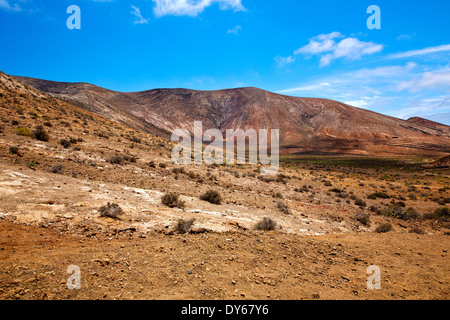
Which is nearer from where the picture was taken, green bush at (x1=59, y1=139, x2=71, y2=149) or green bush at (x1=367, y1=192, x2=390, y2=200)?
green bush at (x1=59, y1=139, x2=71, y2=149)

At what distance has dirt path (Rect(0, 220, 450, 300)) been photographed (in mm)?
3625

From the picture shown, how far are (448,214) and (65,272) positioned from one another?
827 inches

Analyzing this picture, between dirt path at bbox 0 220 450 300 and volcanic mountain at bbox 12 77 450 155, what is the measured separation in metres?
77.7

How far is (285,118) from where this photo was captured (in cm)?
10675

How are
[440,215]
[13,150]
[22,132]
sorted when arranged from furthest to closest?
[440,215] < [22,132] < [13,150]

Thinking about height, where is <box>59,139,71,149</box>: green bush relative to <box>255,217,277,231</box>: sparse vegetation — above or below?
above

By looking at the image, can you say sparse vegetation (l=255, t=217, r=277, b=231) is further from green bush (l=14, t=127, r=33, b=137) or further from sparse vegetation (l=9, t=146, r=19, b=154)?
green bush (l=14, t=127, r=33, b=137)

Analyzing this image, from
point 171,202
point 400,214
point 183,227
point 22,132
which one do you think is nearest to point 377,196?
point 400,214

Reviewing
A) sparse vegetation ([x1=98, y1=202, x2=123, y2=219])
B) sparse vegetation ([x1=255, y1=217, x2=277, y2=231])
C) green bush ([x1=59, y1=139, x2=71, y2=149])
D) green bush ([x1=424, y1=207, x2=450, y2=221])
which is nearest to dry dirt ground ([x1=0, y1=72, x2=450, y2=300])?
sparse vegetation ([x1=98, y1=202, x2=123, y2=219])

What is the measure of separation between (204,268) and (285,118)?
109636 millimetres

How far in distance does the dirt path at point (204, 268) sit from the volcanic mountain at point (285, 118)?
77729mm

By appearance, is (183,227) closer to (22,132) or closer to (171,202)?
(171,202)
